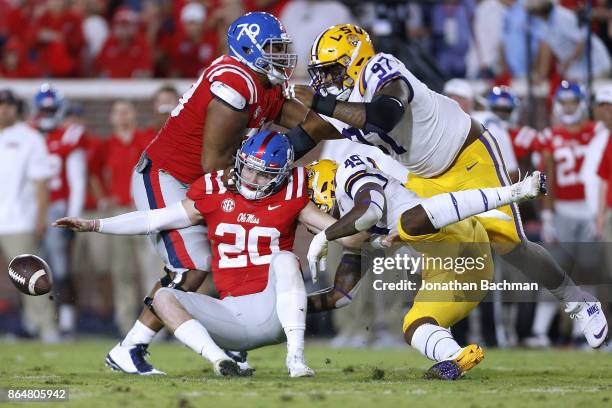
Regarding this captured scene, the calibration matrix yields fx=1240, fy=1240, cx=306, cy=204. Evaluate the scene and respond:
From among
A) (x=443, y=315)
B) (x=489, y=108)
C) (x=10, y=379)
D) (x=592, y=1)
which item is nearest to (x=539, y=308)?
(x=489, y=108)

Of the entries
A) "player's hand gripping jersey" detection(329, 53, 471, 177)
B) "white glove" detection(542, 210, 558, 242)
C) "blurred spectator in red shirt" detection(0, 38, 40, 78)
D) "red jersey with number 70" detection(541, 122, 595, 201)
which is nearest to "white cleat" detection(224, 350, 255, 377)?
"player's hand gripping jersey" detection(329, 53, 471, 177)

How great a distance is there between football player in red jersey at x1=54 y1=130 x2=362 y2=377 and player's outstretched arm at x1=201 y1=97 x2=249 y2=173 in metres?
0.12

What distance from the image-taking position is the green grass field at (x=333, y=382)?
5512mm

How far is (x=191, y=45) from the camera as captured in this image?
12.5 meters

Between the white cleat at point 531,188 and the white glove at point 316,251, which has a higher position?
the white cleat at point 531,188

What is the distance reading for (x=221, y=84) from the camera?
22.6 feet

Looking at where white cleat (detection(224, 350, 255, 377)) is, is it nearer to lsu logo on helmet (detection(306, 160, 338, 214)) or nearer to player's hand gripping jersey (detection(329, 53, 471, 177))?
lsu logo on helmet (detection(306, 160, 338, 214))

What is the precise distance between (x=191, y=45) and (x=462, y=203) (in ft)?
21.4

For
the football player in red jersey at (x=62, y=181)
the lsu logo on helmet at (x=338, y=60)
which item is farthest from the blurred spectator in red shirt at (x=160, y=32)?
the lsu logo on helmet at (x=338, y=60)

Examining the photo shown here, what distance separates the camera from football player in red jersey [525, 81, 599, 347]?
34.7 feet

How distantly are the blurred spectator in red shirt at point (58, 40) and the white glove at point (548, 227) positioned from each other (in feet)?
16.6

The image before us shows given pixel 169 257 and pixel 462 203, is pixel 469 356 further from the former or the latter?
pixel 169 257

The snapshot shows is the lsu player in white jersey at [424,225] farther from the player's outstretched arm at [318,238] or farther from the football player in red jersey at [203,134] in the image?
the football player in red jersey at [203,134]

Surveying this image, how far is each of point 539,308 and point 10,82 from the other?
5.61 meters
